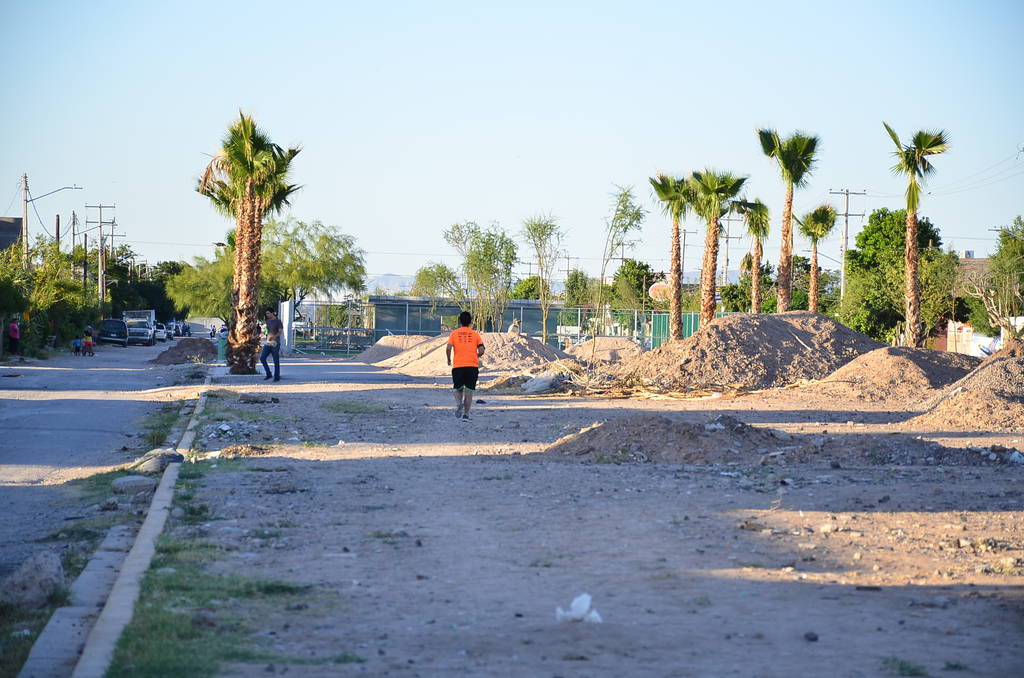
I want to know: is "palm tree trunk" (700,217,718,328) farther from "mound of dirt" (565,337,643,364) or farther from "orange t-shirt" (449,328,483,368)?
"orange t-shirt" (449,328,483,368)

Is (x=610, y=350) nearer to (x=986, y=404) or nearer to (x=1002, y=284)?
(x=1002, y=284)

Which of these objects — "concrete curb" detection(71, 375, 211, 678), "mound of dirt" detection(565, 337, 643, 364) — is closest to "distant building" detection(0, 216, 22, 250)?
"mound of dirt" detection(565, 337, 643, 364)

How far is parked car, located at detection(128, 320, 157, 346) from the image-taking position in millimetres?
68938

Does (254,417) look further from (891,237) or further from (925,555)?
(891,237)

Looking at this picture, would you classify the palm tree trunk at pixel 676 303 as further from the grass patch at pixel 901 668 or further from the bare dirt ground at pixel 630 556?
the grass patch at pixel 901 668

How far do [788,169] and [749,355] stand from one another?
1085 centimetres

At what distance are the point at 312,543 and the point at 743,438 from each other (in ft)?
22.9

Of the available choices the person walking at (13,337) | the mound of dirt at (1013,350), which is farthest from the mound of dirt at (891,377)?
the person walking at (13,337)

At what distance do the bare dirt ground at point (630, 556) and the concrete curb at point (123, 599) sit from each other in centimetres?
35

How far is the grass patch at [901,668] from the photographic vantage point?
14.9ft

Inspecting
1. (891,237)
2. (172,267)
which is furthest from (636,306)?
(172,267)

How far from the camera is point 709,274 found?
116 ft

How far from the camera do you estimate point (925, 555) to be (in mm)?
7113

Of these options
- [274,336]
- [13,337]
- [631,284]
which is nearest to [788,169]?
[274,336]
